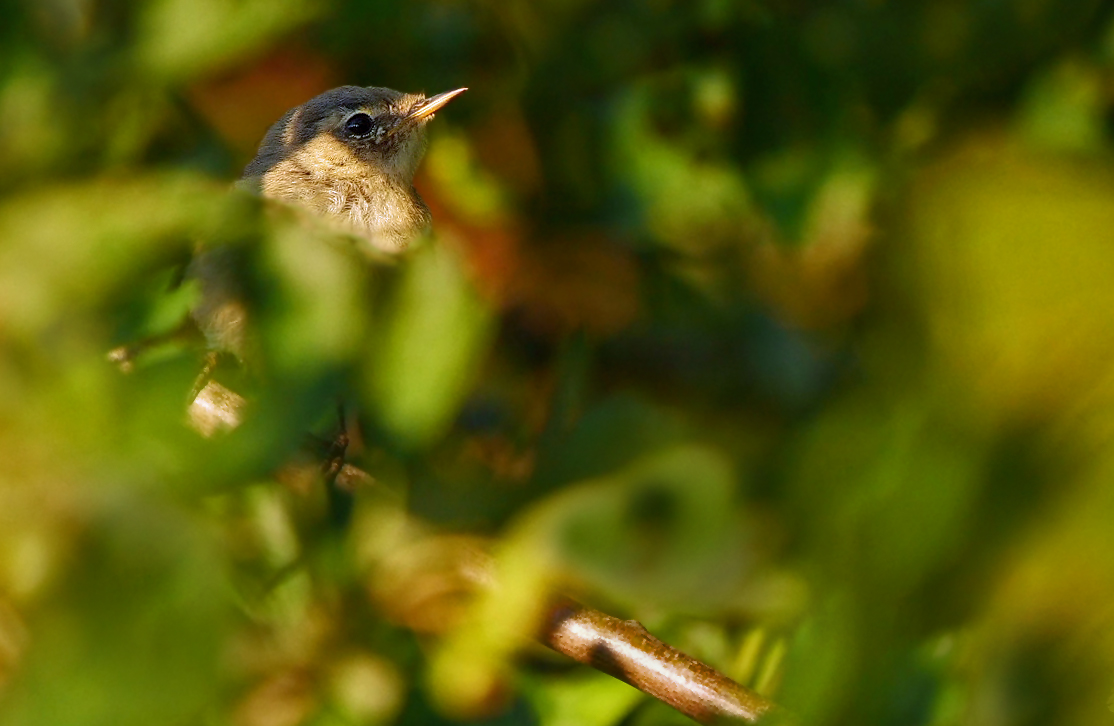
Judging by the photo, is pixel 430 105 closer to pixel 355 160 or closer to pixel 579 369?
pixel 355 160

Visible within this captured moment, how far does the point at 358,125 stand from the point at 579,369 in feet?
6.53

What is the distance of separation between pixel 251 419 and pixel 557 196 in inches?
48.5

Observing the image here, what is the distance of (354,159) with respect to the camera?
292 centimetres

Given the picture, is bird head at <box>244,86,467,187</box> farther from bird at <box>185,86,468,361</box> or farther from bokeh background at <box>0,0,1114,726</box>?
bokeh background at <box>0,0,1114,726</box>

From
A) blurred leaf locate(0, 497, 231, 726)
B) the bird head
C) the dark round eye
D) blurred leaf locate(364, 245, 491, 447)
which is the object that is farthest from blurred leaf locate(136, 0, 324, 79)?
the dark round eye

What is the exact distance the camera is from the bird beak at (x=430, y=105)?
2034 mm

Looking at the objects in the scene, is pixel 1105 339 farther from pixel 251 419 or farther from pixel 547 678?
pixel 547 678

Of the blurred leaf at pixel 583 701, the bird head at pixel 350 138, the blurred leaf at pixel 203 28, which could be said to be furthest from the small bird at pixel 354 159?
the blurred leaf at pixel 583 701

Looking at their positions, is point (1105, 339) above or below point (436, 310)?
above

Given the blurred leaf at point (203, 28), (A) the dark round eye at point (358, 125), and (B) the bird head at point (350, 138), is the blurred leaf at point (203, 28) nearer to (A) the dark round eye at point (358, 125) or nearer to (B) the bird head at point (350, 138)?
(B) the bird head at point (350, 138)

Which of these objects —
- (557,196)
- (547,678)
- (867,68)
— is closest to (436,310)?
(547,678)

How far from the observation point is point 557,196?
5.92 feet

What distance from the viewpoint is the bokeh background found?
433mm

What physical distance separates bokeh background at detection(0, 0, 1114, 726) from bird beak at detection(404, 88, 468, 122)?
65 millimetres
